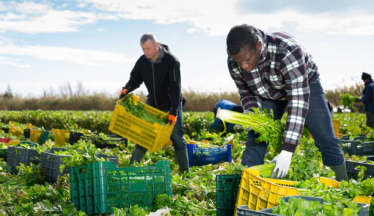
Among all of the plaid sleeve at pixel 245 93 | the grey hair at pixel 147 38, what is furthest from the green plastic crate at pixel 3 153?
the plaid sleeve at pixel 245 93

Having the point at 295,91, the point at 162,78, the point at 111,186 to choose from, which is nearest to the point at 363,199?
the point at 295,91

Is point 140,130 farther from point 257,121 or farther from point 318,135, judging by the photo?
point 318,135

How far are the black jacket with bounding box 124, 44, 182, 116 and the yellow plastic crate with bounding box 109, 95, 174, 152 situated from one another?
1.30ft

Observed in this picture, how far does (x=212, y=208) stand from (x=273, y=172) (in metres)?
0.97

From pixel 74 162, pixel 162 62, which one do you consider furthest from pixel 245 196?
pixel 162 62

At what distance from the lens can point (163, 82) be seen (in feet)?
19.0

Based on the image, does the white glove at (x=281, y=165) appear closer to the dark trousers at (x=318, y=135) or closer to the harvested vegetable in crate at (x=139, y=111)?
the dark trousers at (x=318, y=135)

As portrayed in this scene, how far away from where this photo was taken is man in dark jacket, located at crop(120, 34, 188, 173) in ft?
18.2

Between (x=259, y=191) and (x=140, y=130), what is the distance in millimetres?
2898

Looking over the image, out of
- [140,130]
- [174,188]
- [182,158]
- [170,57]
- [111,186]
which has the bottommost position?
[174,188]

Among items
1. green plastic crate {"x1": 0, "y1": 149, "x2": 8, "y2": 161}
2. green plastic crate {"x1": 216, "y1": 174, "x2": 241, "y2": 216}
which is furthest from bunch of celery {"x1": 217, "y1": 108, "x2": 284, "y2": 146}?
green plastic crate {"x1": 0, "y1": 149, "x2": 8, "y2": 161}

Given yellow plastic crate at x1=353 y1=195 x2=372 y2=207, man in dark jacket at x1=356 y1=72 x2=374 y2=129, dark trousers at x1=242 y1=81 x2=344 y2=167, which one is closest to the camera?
yellow plastic crate at x1=353 y1=195 x2=372 y2=207

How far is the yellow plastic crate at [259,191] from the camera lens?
8.38 feet

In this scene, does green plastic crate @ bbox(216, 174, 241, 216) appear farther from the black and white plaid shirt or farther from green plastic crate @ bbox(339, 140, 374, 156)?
green plastic crate @ bbox(339, 140, 374, 156)
